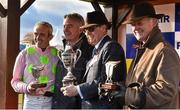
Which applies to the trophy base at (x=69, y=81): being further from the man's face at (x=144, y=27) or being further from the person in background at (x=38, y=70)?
the man's face at (x=144, y=27)

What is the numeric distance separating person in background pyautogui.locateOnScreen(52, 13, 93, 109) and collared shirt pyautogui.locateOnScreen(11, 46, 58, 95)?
0.25ft

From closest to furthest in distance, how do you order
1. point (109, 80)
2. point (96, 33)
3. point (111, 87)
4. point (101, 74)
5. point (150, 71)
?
point (150, 71)
point (111, 87)
point (109, 80)
point (101, 74)
point (96, 33)

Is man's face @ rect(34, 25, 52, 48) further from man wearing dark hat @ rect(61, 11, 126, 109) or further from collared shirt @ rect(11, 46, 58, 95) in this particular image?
man wearing dark hat @ rect(61, 11, 126, 109)

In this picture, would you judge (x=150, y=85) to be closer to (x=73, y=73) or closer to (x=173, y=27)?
(x=73, y=73)

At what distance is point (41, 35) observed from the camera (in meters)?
3.16

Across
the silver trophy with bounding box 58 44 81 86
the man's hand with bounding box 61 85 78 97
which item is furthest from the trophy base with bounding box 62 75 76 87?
the man's hand with bounding box 61 85 78 97

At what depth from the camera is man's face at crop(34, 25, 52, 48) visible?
3.16 meters

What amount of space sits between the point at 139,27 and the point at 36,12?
18.3 ft

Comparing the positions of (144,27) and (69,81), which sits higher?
(144,27)

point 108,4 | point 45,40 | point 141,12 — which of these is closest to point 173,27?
point 108,4

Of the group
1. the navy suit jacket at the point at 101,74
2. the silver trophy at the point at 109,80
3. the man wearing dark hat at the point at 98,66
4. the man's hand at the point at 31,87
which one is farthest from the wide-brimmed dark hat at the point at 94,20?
the man's hand at the point at 31,87

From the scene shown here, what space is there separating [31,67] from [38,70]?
0.06 metres

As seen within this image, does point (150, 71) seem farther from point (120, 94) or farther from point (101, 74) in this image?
point (101, 74)

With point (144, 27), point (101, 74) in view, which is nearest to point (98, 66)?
point (101, 74)
